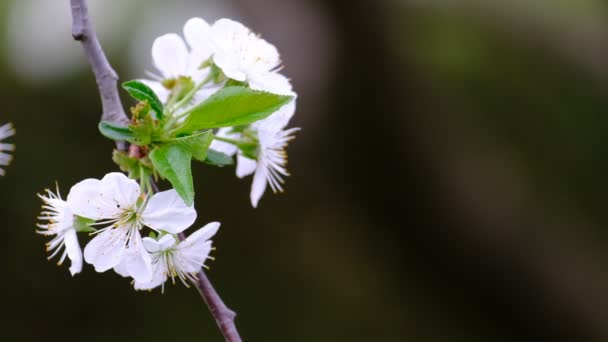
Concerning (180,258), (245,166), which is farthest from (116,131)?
(245,166)

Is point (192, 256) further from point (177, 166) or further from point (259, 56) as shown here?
point (259, 56)

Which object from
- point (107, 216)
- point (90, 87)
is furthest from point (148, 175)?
point (90, 87)

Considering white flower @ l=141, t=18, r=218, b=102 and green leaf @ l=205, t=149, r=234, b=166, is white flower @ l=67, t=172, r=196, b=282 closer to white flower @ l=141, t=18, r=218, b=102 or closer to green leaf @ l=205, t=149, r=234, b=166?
green leaf @ l=205, t=149, r=234, b=166

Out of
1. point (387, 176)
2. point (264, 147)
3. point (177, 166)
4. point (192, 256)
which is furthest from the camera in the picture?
A: point (387, 176)

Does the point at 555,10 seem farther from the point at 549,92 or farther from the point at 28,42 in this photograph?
the point at 28,42

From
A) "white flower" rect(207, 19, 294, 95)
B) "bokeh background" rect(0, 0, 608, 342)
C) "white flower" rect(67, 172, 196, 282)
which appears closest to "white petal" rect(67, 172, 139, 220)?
"white flower" rect(67, 172, 196, 282)

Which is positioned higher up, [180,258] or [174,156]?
[174,156]

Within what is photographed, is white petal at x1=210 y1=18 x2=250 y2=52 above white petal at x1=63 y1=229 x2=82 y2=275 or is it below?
above

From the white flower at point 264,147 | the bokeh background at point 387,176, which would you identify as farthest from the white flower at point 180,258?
the bokeh background at point 387,176
